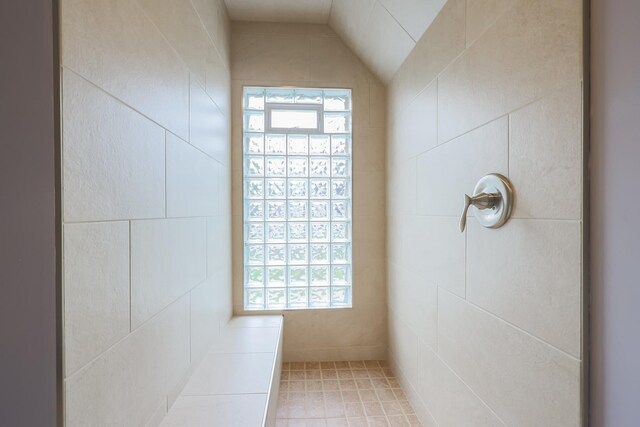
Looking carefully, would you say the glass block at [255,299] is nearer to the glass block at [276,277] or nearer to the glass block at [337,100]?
the glass block at [276,277]

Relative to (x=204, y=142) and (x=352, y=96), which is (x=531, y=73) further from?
(x=352, y=96)

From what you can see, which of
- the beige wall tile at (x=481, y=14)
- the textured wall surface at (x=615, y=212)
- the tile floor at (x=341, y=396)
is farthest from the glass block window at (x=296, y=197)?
the textured wall surface at (x=615, y=212)

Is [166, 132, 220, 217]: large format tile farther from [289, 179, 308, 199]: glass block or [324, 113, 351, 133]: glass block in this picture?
[324, 113, 351, 133]: glass block

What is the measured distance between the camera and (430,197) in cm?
127

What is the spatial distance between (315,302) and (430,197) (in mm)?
1040

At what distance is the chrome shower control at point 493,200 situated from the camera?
78cm

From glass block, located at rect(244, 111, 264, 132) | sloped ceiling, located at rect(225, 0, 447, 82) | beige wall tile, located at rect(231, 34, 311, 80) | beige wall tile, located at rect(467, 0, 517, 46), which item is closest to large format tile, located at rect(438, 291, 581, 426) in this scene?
beige wall tile, located at rect(467, 0, 517, 46)

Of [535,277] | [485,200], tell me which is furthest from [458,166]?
[535,277]

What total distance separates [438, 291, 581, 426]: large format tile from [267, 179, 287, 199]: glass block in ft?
3.77

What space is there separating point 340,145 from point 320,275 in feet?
2.74

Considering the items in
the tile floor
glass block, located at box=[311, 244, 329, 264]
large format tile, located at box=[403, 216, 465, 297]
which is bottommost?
the tile floor

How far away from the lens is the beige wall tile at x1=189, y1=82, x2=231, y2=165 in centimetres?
117

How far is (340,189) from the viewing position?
195 cm

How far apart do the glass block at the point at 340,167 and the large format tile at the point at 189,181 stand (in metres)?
0.76
